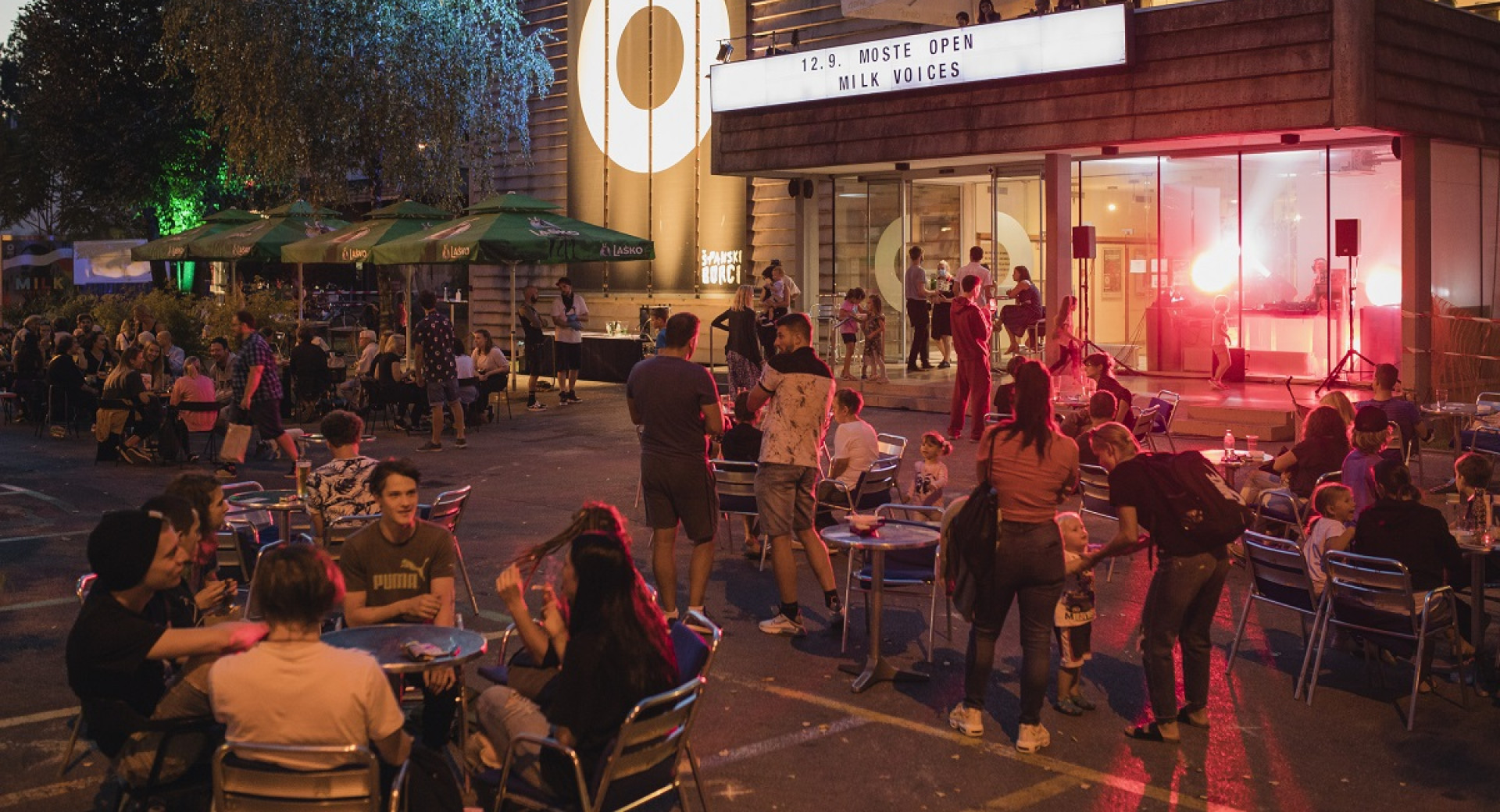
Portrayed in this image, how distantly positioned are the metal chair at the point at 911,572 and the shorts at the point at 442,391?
9004 millimetres

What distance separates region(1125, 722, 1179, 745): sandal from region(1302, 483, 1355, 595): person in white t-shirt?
1219 millimetres

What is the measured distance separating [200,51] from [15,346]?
709 centimetres

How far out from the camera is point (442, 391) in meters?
16.4

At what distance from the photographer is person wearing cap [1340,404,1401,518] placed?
8211 millimetres

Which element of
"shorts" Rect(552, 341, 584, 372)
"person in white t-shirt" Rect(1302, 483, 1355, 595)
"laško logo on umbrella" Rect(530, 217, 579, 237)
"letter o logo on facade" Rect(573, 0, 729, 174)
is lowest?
"person in white t-shirt" Rect(1302, 483, 1355, 595)

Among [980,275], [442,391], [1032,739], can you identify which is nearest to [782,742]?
[1032,739]

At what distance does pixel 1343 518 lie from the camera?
25.1 feet

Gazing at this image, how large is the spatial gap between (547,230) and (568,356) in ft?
7.38

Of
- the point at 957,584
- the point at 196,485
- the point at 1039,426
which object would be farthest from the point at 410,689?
the point at 1039,426

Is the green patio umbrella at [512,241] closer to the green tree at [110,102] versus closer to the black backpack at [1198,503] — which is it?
the black backpack at [1198,503]

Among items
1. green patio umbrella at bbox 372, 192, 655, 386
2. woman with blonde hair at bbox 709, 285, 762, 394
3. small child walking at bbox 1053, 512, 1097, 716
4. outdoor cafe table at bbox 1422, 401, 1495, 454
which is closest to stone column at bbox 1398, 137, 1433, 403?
outdoor cafe table at bbox 1422, 401, 1495, 454

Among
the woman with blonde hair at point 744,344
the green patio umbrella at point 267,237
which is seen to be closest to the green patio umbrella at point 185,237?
the green patio umbrella at point 267,237

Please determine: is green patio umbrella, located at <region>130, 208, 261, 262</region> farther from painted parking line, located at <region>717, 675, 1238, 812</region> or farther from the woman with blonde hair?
painted parking line, located at <region>717, 675, 1238, 812</region>

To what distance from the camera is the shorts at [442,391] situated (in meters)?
16.2
